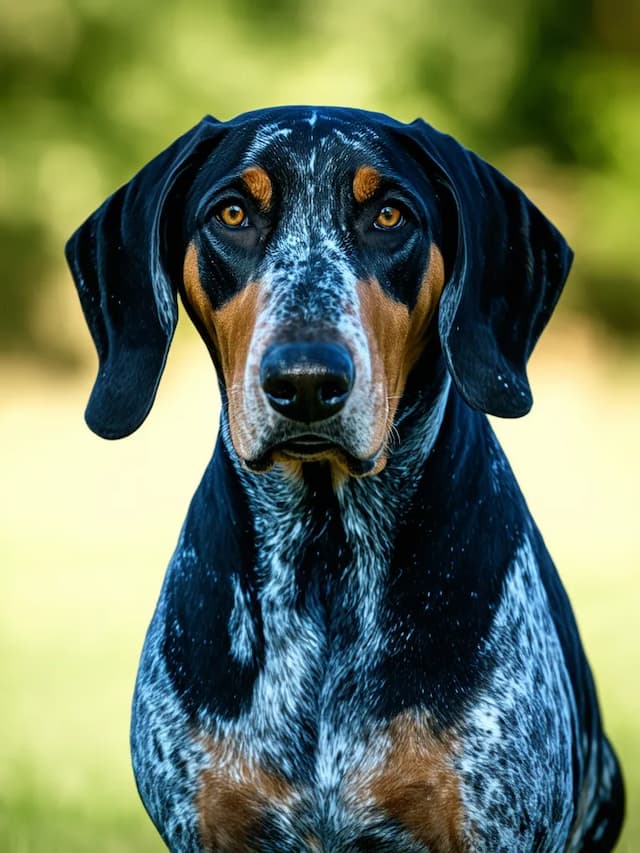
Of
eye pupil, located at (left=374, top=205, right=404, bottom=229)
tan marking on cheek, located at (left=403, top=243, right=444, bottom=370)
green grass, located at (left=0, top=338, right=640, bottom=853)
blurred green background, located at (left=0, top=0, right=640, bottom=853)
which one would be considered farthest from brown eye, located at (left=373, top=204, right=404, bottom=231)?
blurred green background, located at (left=0, top=0, right=640, bottom=853)

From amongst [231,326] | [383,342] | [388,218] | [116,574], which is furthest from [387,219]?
[116,574]

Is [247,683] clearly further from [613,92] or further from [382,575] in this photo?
[613,92]

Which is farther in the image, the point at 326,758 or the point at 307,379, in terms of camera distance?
the point at 326,758

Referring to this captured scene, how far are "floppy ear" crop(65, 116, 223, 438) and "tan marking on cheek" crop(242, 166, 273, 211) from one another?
24 cm

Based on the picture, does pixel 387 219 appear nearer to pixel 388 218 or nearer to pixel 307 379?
pixel 388 218

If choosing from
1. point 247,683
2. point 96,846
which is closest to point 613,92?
point 96,846

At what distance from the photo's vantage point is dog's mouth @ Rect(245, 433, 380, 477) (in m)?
3.40

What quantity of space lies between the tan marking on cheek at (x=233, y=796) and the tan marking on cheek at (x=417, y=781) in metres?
0.21

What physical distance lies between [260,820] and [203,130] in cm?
171

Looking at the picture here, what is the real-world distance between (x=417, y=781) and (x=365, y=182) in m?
1.41

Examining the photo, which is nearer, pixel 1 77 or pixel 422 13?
pixel 422 13

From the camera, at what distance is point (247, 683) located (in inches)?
145

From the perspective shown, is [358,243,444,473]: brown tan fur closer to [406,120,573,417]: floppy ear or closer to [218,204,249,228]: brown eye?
[406,120,573,417]: floppy ear

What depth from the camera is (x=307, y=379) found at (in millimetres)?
3215
